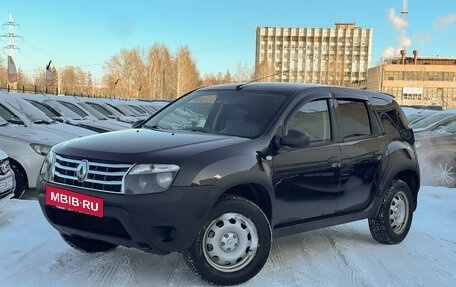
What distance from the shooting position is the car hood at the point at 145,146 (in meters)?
3.45

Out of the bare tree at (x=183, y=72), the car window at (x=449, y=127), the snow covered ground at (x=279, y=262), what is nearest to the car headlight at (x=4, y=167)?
the snow covered ground at (x=279, y=262)

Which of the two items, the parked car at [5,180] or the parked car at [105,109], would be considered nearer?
the parked car at [5,180]

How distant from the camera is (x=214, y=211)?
3586mm

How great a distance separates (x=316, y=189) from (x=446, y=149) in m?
6.54

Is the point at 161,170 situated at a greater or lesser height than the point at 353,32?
lesser

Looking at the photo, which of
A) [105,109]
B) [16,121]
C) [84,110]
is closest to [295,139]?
[16,121]

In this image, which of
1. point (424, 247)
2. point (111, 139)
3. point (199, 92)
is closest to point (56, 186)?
point (111, 139)

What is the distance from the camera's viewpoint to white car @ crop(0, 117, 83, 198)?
673cm

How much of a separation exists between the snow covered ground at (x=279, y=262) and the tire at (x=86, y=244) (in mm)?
71

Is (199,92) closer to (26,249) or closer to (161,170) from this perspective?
(161,170)

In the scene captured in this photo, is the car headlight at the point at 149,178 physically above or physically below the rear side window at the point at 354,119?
below

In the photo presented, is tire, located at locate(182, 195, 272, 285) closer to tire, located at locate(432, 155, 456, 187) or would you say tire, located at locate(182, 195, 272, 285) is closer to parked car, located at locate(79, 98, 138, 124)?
tire, located at locate(432, 155, 456, 187)

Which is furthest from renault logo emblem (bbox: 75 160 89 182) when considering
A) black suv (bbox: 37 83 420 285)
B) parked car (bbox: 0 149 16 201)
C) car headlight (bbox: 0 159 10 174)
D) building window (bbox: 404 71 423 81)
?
building window (bbox: 404 71 423 81)

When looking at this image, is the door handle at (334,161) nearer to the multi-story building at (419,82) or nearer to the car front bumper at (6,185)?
the car front bumper at (6,185)
